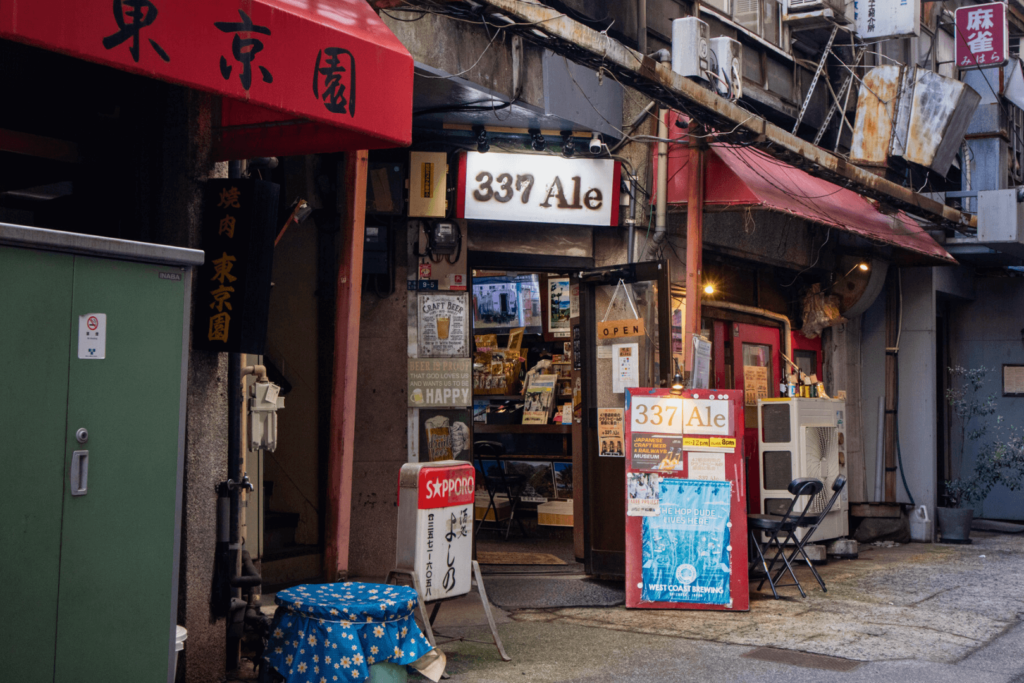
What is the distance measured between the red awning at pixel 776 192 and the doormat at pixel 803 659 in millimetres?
4250

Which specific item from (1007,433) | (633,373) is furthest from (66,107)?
(1007,433)

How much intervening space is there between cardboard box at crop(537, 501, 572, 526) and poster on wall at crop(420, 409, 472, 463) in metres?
3.04

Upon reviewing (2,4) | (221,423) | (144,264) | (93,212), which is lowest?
(221,423)

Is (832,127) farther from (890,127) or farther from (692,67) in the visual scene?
(692,67)

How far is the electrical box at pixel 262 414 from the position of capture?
6523 millimetres

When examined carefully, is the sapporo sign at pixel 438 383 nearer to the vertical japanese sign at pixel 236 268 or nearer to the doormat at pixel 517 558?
the doormat at pixel 517 558

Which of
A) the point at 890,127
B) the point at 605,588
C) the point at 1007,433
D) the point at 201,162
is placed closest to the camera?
the point at 201,162

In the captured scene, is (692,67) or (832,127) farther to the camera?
(832,127)

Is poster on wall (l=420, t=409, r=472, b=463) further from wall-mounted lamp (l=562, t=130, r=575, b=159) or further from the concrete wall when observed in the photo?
the concrete wall

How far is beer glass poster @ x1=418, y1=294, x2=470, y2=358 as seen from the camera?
930cm

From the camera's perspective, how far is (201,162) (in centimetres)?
601

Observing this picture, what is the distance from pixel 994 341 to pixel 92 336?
588 inches

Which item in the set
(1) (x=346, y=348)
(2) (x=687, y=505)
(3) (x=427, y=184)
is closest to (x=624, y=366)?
(2) (x=687, y=505)

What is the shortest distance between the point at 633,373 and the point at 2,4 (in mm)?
6086
